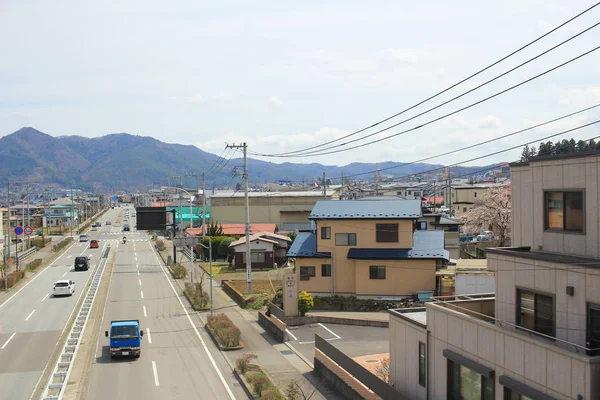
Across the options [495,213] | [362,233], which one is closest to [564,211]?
[362,233]

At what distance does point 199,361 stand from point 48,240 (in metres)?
70.6

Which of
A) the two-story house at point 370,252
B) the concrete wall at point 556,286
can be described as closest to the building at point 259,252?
the two-story house at point 370,252

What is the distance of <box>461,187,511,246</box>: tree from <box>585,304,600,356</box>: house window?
44.0m

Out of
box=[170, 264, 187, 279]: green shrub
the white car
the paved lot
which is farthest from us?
box=[170, 264, 187, 279]: green shrub

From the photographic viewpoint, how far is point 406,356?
57.2ft

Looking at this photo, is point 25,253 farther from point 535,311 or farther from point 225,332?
point 535,311

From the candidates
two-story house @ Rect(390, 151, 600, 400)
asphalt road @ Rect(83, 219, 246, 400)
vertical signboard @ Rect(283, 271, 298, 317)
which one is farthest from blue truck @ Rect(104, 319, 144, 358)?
two-story house @ Rect(390, 151, 600, 400)

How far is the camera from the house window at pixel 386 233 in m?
36.8

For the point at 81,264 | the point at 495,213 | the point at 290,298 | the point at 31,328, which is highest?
the point at 495,213

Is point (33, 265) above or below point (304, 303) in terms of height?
below

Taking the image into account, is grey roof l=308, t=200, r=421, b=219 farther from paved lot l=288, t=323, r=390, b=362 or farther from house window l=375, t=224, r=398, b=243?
paved lot l=288, t=323, r=390, b=362

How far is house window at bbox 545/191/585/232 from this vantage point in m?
12.7

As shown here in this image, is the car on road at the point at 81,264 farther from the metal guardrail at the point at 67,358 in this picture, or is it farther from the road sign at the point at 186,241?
the metal guardrail at the point at 67,358

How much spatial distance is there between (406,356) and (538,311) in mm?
5456
